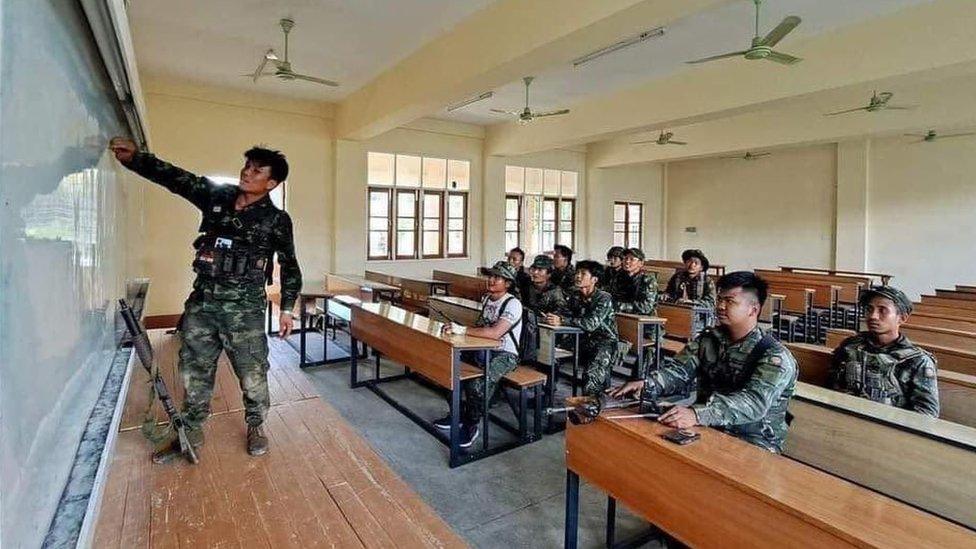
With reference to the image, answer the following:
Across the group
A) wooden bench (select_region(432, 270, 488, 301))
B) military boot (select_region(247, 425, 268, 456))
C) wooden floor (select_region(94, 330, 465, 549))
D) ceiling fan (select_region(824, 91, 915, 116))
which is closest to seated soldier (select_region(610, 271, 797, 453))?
wooden floor (select_region(94, 330, 465, 549))

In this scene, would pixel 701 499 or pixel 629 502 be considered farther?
pixel 629 502

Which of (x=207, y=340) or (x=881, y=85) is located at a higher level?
(x=881, y=85)

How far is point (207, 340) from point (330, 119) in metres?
6.49

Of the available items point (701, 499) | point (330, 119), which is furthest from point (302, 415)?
point (330, 119)

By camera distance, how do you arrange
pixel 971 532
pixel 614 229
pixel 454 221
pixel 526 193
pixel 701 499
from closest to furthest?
1. pixel 971 532
2. pixel 701 499
3. pixel 454 221
4. pixel 526 193
5. pixel 614 229

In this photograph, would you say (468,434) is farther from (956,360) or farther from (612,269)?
(956,360)

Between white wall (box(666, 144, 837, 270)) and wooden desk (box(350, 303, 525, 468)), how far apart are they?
355 inches

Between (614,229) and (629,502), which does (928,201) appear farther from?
(629,502)

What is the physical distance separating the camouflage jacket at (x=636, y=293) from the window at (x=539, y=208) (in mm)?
5018

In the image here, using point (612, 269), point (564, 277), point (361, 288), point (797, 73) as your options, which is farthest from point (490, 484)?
point (797, 73)

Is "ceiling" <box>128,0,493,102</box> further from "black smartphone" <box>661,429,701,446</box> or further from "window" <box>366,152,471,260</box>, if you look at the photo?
"black smartphone" <box>661,429,701,446</box>

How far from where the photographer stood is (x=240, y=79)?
6.66 metres

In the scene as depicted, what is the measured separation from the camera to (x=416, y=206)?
29.2 feet

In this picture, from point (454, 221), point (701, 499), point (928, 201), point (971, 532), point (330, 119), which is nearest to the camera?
point (971, 532)
